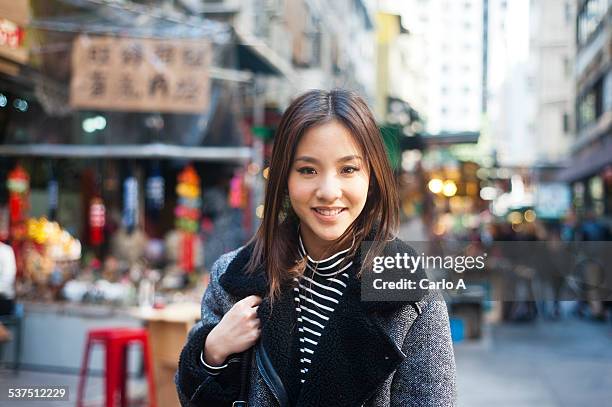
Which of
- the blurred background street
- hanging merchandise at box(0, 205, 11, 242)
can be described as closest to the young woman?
the blurred background street

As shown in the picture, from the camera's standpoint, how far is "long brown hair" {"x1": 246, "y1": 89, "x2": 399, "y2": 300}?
1.68 m

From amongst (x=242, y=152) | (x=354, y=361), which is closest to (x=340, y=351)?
(x=354, y=361)

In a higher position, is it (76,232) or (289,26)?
(289,26)

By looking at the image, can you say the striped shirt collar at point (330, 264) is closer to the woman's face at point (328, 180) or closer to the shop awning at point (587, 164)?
the woman's face at point (328, 180)

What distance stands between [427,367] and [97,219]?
902 centimetres

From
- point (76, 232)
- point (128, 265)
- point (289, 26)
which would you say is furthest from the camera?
point (76, 232)

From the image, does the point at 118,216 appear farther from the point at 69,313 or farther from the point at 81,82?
the point at 81,82

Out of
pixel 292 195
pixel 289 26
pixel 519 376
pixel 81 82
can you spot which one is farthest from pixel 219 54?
pixel 292 195

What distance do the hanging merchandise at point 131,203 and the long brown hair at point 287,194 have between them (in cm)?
809

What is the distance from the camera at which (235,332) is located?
1.71 m

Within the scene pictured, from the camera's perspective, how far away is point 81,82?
705cm

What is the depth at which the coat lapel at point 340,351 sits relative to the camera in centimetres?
159

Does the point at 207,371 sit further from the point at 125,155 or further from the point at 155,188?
the point at 155,188

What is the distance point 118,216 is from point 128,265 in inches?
75.1
